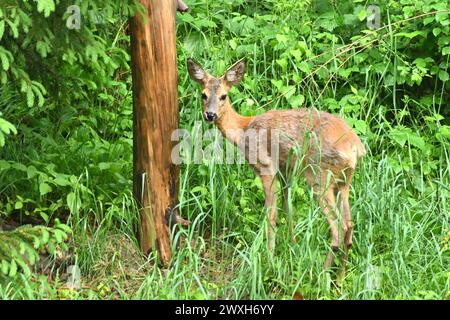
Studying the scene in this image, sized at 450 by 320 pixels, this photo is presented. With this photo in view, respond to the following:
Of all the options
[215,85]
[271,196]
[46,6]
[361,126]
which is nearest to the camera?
[46,6]

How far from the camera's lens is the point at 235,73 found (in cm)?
873

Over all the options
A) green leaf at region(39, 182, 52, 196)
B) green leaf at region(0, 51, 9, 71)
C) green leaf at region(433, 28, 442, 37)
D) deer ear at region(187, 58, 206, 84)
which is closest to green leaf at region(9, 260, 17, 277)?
green leaf at region(0, 51, 9, 71)

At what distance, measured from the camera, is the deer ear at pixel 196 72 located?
8635 mm

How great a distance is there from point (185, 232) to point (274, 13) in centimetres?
358

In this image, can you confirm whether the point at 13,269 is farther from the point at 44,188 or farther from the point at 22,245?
the point at 44,188

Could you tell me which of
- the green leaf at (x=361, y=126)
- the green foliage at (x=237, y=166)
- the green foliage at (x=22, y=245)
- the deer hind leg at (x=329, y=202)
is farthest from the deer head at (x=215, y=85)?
the green foliage at (x=22, y=245)

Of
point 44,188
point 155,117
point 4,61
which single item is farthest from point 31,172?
point 4,61

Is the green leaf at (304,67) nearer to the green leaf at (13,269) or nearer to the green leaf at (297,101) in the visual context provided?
the green leaf at (297,101)

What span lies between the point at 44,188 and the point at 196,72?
1.60 metres

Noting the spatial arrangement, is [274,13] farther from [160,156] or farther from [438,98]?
[160,156]

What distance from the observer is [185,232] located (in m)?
7.74

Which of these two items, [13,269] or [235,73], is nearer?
[13,269]

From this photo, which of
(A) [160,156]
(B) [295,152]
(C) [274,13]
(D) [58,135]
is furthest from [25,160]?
(C) [274,13]

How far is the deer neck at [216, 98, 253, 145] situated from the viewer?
8789 mm
